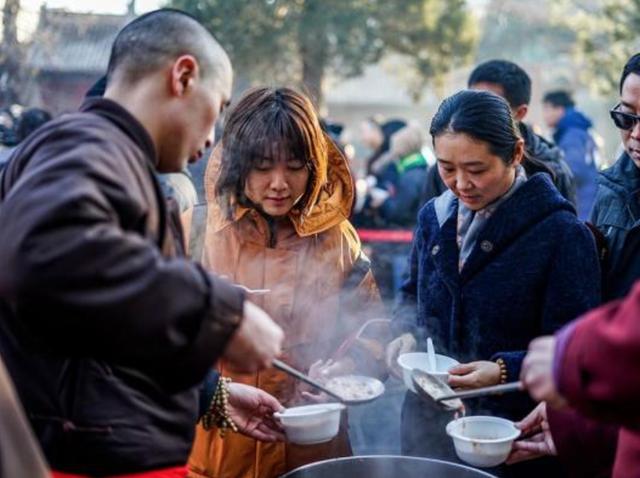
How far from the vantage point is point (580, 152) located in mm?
7070

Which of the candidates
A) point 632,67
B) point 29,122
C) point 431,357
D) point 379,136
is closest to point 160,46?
point 431,357

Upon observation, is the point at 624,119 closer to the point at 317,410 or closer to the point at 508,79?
the point at 508,79

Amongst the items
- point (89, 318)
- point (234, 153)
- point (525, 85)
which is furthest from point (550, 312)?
point (525, 85)

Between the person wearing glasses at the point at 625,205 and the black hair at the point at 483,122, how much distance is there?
50 cm

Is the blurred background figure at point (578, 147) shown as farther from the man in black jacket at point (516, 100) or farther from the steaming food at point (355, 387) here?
the steaming food at point (355, 387)

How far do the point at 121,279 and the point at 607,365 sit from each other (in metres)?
0.95

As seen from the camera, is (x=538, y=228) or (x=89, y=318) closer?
(x=89, y=318)

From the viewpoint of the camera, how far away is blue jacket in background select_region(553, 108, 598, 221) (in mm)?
6824

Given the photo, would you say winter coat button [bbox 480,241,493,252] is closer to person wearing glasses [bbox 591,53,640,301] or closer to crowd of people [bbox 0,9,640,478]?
crowd of people [bbox 0,9,640,478]

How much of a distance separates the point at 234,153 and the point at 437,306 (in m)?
0.98

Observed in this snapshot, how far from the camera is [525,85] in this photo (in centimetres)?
440

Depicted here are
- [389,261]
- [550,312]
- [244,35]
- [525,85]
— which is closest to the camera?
[550,312]

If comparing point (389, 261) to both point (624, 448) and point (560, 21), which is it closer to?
point (624, 448)

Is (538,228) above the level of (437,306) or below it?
above
